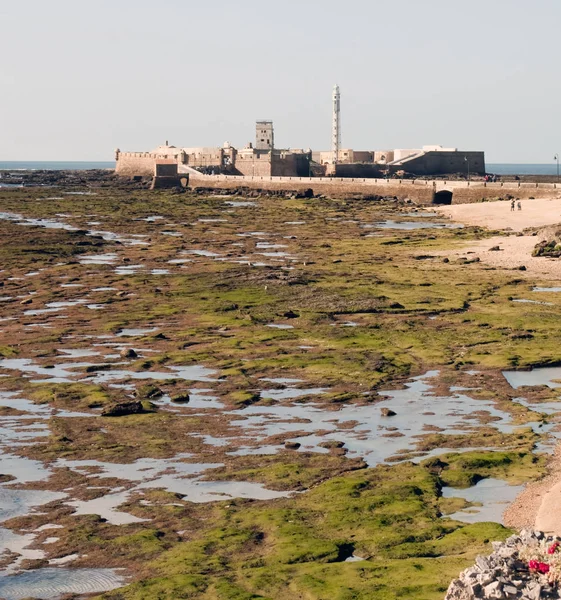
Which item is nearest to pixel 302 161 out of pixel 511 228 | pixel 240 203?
pixel 240 203

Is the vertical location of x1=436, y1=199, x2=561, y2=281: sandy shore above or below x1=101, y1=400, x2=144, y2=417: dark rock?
above

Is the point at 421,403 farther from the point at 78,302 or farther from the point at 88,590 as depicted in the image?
the point at 78,302

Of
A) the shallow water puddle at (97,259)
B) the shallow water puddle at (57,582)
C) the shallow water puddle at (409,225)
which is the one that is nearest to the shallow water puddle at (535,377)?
the shallow water puddle at (57,582)

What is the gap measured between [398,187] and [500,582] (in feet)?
303

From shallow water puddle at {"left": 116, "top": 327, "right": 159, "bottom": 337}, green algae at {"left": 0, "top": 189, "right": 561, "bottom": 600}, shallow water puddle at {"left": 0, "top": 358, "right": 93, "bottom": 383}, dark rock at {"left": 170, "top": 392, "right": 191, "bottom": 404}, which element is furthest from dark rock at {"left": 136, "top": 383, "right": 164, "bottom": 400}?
shallow water puddle at {"left": 116, "top": 327, "right": 159, "bottom": 337}

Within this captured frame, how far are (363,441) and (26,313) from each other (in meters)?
18.5

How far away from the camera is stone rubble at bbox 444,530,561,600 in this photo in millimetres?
12609

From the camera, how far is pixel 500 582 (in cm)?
1274

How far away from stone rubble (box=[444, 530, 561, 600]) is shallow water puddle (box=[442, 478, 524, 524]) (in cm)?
414

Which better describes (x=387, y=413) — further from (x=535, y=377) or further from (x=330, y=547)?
(x=330, y=547)

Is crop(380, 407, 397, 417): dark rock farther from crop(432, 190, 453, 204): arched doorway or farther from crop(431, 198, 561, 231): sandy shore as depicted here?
crop(432, 190, 453, 204): arched doorway

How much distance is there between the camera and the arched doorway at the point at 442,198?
98188 mm

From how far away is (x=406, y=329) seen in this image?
33688 mm

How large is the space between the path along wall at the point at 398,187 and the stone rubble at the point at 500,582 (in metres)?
75.5
